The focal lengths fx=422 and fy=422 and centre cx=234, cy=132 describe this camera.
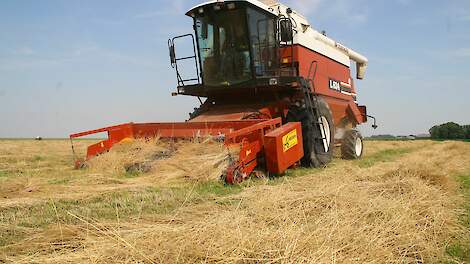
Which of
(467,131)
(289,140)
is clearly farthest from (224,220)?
(467,131)

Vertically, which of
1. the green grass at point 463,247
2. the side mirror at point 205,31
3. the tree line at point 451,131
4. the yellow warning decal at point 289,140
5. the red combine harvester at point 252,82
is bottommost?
the tree line at point 451,131

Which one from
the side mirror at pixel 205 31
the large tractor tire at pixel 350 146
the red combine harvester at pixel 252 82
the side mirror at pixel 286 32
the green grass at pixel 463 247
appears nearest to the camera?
the green grass at pixel 463 247

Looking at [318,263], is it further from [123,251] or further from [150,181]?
[150,181]

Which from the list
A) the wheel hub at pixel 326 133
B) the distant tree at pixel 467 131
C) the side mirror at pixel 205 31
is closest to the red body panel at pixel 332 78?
the wheel hub at pixel 326 133

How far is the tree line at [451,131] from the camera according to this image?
2347cm

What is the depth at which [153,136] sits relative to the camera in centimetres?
707

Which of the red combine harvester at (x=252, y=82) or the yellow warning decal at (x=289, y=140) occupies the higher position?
the red combine harvester at (x=252, y=82)

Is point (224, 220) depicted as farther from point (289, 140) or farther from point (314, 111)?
point (314, 111)

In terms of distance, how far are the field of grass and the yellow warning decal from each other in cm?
76

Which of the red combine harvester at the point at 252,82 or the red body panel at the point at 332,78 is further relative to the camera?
the red body panel at the point at 332,78

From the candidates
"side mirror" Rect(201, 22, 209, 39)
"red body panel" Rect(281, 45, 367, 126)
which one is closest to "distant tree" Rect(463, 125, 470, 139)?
"red body panel" Rect(281, 45, 367, 126)

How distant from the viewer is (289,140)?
605cm

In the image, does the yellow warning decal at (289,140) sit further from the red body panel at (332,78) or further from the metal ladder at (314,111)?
the red body panel at (332,78)

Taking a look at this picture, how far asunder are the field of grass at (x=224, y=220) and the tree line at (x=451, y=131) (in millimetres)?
20944
